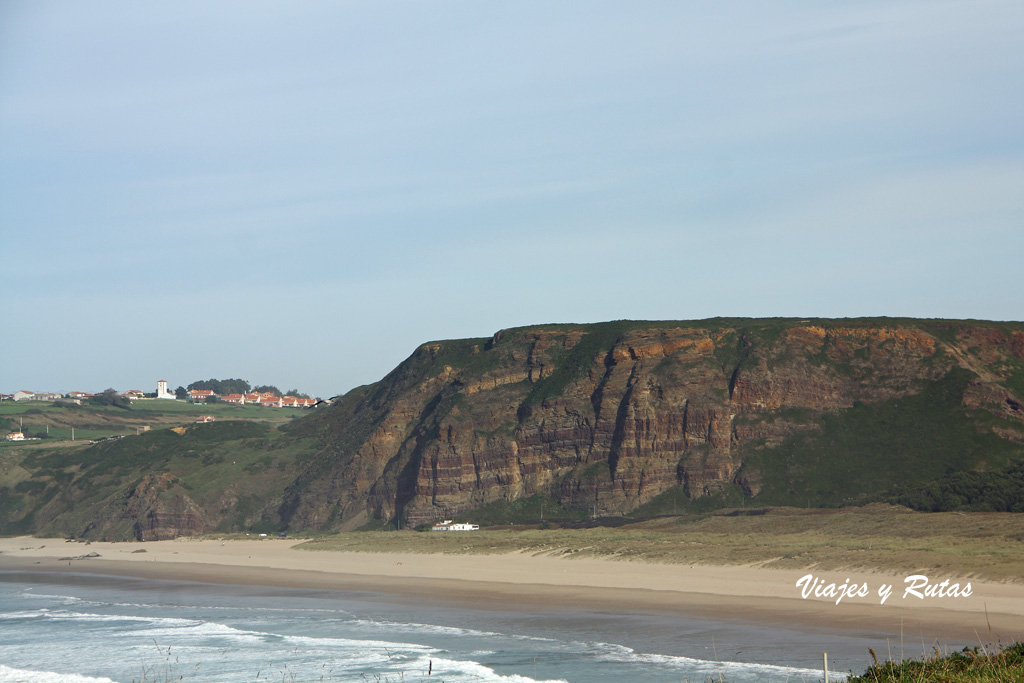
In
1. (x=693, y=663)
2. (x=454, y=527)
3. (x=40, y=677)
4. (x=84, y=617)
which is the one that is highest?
(x=693, y=663)

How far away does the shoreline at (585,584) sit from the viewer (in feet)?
96.8

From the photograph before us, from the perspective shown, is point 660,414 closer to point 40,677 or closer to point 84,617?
point 84,617

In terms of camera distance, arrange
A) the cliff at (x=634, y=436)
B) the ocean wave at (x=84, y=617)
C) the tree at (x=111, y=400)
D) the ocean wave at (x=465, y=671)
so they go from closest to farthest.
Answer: the ocean wave at (x=465, y=671)
the ocean wave at (x=84, y=617)
the cliff at (x=634, y=436)
the tree at (x=111, y=400)

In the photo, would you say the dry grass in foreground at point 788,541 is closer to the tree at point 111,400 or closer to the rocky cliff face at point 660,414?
the rocky cliff face at point 660,414

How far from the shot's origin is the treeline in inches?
2357

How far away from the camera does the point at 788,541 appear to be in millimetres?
48781

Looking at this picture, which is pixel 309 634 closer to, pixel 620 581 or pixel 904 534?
pixel 620 581

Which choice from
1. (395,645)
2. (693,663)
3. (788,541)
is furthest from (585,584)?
(693,663)

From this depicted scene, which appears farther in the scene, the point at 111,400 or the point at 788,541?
the point at 111,400

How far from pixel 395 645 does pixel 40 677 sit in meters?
9.81

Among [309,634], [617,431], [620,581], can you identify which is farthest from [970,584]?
[617,431]

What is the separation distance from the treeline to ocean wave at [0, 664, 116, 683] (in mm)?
51710

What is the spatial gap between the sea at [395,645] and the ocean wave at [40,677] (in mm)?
55

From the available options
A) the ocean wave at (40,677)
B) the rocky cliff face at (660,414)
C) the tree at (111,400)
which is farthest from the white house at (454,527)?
the tree at (111,400)
